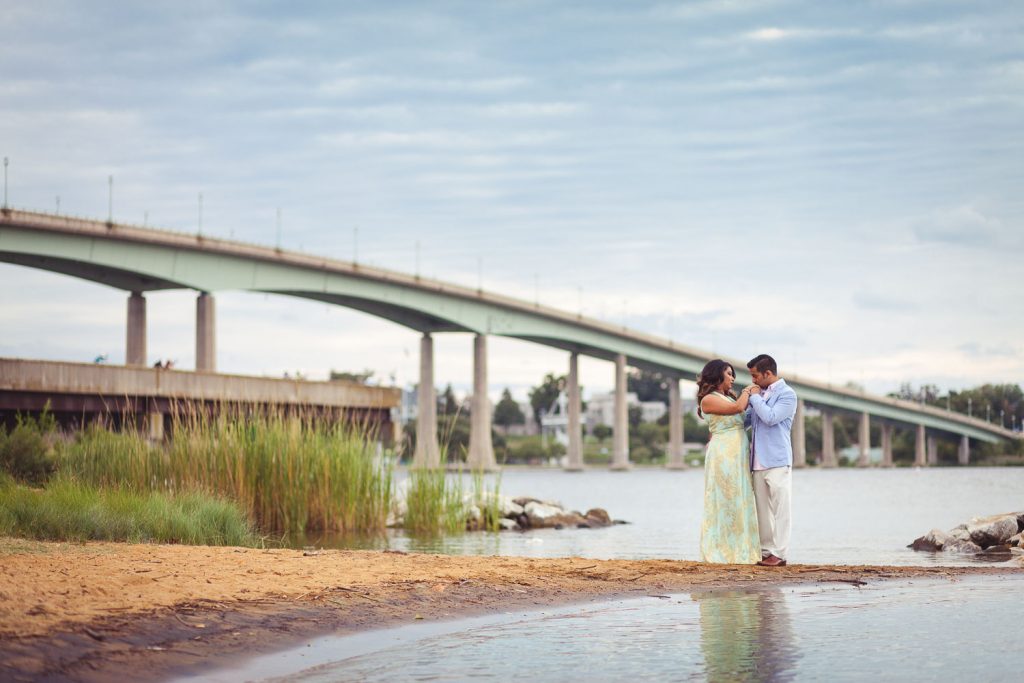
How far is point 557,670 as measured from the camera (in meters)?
7.27

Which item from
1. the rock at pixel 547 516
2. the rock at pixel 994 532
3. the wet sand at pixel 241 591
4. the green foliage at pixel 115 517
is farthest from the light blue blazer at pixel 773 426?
the rock at pixel 547 516

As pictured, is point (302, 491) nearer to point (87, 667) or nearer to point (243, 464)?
point (243, 464)

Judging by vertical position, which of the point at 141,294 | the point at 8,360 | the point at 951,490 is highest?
the point at 141,294

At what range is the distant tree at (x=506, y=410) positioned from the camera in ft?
620

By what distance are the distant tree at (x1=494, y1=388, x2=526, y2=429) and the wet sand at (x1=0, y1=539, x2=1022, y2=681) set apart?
174m

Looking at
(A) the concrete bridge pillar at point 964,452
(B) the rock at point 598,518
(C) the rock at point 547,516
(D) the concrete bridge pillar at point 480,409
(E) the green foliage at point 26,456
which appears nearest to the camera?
(E) the green foliage at point 26,456

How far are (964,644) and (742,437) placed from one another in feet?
17.3

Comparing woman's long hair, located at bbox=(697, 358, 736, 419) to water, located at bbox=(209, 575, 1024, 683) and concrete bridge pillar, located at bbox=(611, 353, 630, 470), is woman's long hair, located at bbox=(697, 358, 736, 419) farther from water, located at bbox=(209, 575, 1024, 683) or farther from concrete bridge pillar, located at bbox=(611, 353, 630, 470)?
concrete bridge pillar, located at bbox=(611, 353, 630, 470)

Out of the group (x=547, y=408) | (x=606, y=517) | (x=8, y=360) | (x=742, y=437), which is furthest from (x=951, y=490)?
(x=547, y=408)

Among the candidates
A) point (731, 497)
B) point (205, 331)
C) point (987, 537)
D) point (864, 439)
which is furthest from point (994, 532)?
point (864, 439)

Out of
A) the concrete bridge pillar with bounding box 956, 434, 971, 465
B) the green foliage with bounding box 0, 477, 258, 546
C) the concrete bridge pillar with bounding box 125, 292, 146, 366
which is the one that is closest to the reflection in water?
the green foliage with bounding box 0, 477, 258, 546

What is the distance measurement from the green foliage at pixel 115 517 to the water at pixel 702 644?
620 cm

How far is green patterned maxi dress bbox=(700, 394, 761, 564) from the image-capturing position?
13.0 m

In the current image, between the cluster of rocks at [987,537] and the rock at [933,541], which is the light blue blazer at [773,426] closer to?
the cluster of rocks at [987,537]
